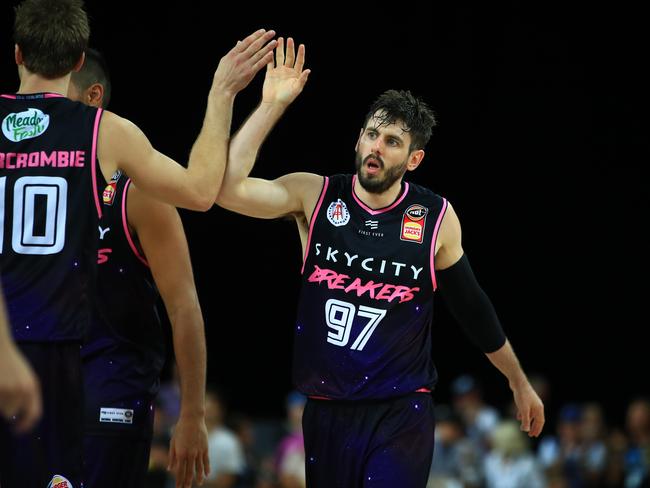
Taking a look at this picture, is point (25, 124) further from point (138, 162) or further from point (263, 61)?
point (263, 61)

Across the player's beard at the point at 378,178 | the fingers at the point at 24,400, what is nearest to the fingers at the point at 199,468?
the player's beard at the point at 378,178

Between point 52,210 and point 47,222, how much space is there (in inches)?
2.0

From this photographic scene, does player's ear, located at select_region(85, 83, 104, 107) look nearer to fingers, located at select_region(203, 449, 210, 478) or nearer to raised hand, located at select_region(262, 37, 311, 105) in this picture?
raised hand, located at select_region(262, 37, 311, 105)

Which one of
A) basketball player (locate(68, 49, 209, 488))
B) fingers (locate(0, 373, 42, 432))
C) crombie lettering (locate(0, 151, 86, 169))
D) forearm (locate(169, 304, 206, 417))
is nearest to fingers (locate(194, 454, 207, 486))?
basketball player (locate(68, 49, 209, 488))

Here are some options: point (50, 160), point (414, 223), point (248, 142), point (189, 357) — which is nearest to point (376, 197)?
point (414, 223)

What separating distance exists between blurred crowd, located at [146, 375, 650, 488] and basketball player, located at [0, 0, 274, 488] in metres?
5.95

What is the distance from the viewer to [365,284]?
543 cm

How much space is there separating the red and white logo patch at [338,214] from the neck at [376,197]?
12 cm

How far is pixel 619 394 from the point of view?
624 inches

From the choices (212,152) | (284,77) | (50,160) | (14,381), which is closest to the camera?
(14,381)

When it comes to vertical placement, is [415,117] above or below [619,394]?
above

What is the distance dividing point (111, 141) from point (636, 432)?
352 inches

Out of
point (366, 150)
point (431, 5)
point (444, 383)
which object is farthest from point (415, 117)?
point (444, 383)

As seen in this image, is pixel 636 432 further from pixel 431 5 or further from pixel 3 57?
pixel 3 57
